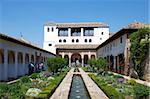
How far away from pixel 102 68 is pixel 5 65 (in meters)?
12.4

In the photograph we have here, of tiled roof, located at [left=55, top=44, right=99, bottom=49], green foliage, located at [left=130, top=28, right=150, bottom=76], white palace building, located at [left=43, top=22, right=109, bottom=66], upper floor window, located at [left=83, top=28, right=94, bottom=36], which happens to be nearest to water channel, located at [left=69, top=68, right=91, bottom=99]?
green foliage, located at [left=130, top=28, right=150, bottom=76]

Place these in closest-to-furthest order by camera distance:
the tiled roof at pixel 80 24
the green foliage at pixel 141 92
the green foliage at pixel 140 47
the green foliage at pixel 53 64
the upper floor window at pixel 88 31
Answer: the green foliage at pixel 141 92, the green foliage at pixel 140 47, the green foliage at pixel 53 64, the tiled roof at pixel 80 24, the upper floor window at pixel 88 31

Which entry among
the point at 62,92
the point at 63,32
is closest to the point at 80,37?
the point at 63,32

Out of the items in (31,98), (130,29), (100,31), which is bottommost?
(31,98)

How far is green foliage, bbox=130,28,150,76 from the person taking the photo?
66.3 ft

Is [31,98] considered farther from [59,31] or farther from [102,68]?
[59,31]

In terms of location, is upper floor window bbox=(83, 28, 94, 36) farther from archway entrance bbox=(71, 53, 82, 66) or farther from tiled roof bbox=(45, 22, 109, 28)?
archway entrance bbox=(71, 53, 82, 66)

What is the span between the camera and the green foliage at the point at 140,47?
20.2m

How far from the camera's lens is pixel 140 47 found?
2055cm

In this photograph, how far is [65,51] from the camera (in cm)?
A: 5919

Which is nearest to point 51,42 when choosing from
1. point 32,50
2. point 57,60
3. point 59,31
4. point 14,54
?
point 59,31

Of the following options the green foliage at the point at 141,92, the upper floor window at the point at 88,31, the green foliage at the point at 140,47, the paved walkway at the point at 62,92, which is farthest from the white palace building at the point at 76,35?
the green foliage at the point at 141,92

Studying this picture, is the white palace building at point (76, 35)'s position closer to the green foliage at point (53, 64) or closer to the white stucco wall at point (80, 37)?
the white stucco wall at point (80, 37)

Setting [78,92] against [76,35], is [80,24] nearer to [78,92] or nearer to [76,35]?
[76,35]
